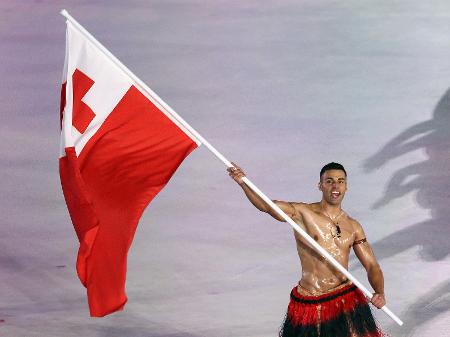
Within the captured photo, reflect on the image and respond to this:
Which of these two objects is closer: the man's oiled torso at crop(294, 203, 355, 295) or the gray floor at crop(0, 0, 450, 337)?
the man's oiled torso at crop(294, 203, 355, 295)

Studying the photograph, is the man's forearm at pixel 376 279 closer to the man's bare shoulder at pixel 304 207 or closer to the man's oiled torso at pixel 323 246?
the man's oiled torso at pixel 323 246

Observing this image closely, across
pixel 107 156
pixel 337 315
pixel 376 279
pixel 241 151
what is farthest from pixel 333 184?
pixel 241 151

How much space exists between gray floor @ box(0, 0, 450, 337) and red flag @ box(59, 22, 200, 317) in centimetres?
191

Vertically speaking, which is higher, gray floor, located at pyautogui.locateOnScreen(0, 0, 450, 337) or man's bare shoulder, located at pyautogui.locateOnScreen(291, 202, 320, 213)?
gray floor, located at pyautogui.locateOnScreen(0, 0, 450, 337)

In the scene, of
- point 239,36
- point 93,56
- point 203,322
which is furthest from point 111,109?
point 239,36

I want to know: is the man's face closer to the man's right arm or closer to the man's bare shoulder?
the man's bare shoulder

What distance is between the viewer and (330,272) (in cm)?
702

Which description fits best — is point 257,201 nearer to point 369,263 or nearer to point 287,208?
point 287,208

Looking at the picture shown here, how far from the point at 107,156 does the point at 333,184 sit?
1.13 metres

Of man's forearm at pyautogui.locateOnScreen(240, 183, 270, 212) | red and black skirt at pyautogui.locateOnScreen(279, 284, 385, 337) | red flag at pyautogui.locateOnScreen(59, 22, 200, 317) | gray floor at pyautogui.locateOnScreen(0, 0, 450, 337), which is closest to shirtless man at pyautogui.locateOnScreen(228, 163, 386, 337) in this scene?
red and black skirt at pyautogui.locateOnScreen(279, 284, 385, 337)

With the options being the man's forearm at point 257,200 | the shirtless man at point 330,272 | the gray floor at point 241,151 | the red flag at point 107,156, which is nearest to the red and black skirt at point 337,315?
the shirtless man at point 330,272

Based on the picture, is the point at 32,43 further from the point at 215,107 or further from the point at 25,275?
the point at 25,275

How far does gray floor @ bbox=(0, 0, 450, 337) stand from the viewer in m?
8.95

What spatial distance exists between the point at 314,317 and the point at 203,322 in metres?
1.75
